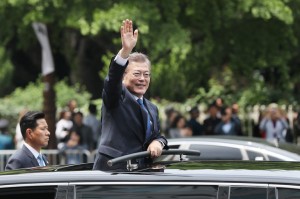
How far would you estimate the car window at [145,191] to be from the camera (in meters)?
5.03

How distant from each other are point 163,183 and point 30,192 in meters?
0.70

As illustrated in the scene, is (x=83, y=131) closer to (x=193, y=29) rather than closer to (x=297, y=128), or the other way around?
(x=193, y=29)

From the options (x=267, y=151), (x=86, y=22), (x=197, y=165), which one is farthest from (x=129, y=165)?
(x=86, y=22)

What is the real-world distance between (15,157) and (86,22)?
9.91m

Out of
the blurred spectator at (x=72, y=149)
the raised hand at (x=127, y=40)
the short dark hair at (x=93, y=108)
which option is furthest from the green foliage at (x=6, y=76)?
the raised hand at (x=127, y=40)

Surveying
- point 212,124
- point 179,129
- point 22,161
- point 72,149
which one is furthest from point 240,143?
point 212,124

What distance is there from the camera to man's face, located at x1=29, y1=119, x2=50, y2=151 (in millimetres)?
8094

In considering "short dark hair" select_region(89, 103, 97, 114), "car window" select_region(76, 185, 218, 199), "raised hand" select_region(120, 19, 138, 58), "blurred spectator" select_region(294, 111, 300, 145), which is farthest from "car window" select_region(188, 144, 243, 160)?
"blurred spectator" select_region(294, 111, 300, 145)

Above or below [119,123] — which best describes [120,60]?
above

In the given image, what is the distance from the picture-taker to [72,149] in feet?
60.4

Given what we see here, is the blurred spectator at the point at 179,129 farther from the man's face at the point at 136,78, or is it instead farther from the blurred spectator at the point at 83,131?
the man's face at the point at 136,78

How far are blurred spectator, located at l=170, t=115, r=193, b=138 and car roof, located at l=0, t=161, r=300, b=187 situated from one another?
48.8 feet

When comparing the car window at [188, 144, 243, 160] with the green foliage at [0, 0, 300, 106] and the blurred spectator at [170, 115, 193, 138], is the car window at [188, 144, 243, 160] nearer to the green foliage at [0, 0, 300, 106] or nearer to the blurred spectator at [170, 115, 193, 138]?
the green foliage at [0, 0, 300, 106]

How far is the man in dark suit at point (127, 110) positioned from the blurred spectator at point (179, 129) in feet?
44.5
